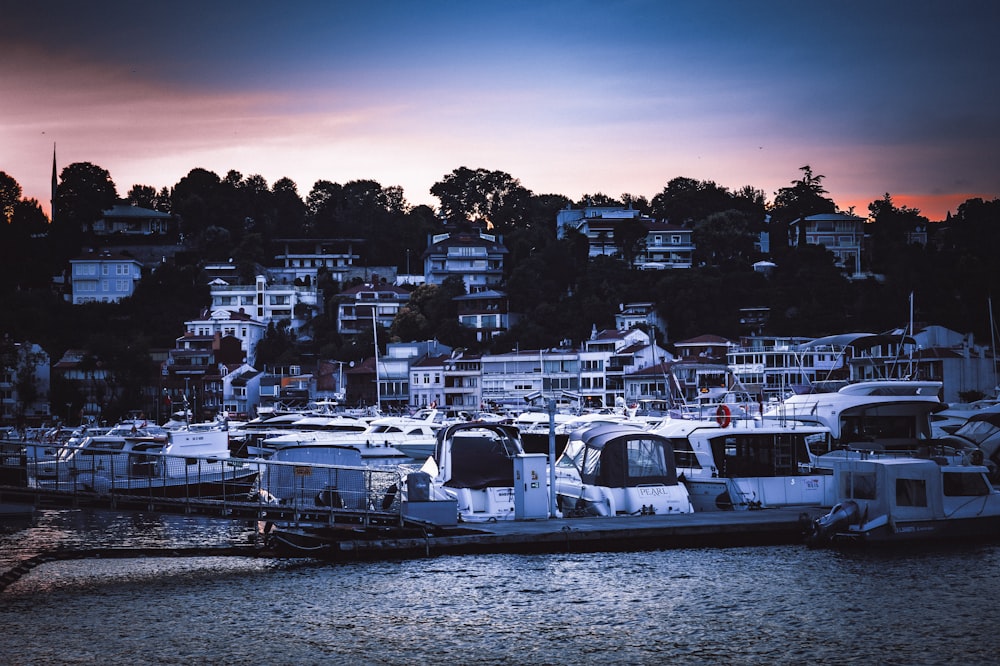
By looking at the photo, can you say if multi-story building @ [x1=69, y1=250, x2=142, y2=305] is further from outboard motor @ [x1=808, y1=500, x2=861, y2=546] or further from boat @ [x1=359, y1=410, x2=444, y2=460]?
outboard motor @ [x1=808, y1=500, x2=861, y2=546]

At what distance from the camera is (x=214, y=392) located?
90.4 m

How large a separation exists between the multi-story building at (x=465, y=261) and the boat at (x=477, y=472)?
281ft

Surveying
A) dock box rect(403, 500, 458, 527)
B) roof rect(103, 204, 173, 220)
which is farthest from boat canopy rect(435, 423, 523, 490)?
roof rect(103, 204, 173, 220)

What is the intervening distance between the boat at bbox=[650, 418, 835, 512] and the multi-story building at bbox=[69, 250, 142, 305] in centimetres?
9380

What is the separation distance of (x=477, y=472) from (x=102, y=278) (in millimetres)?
96714

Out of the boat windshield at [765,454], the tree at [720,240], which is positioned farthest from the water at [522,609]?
the tree at [720,240]

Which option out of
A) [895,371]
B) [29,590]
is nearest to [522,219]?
[895,371]

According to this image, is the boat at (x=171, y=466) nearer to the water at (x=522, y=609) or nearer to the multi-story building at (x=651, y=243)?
the water at (x=522, y=609)

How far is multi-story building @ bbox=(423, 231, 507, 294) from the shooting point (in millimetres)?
113375

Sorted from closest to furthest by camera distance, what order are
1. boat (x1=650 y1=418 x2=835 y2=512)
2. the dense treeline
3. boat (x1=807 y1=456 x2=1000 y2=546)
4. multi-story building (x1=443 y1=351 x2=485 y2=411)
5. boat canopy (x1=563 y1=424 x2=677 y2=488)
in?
boat (x1=807 y1=456 x2=1000 y2=546) → boat canopy (x1=563 y1=424 x2=677 y2=488) → boat (x1=650 y1=418 x2=835 y2=512) → multi-story building (x1=443 y1=351 x2=485 y2=411) → the dense treeline

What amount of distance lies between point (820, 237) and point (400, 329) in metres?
47.6

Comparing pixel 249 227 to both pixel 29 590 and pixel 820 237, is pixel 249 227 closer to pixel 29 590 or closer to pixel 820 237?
pixel 820 237

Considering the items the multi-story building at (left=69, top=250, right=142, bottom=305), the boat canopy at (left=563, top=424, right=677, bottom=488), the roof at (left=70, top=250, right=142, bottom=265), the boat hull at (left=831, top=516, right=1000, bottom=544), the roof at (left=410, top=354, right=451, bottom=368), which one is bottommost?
the boat hull at (left=831, top=516, right=1000, bottom=544)

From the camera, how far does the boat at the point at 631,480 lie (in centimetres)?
2484
